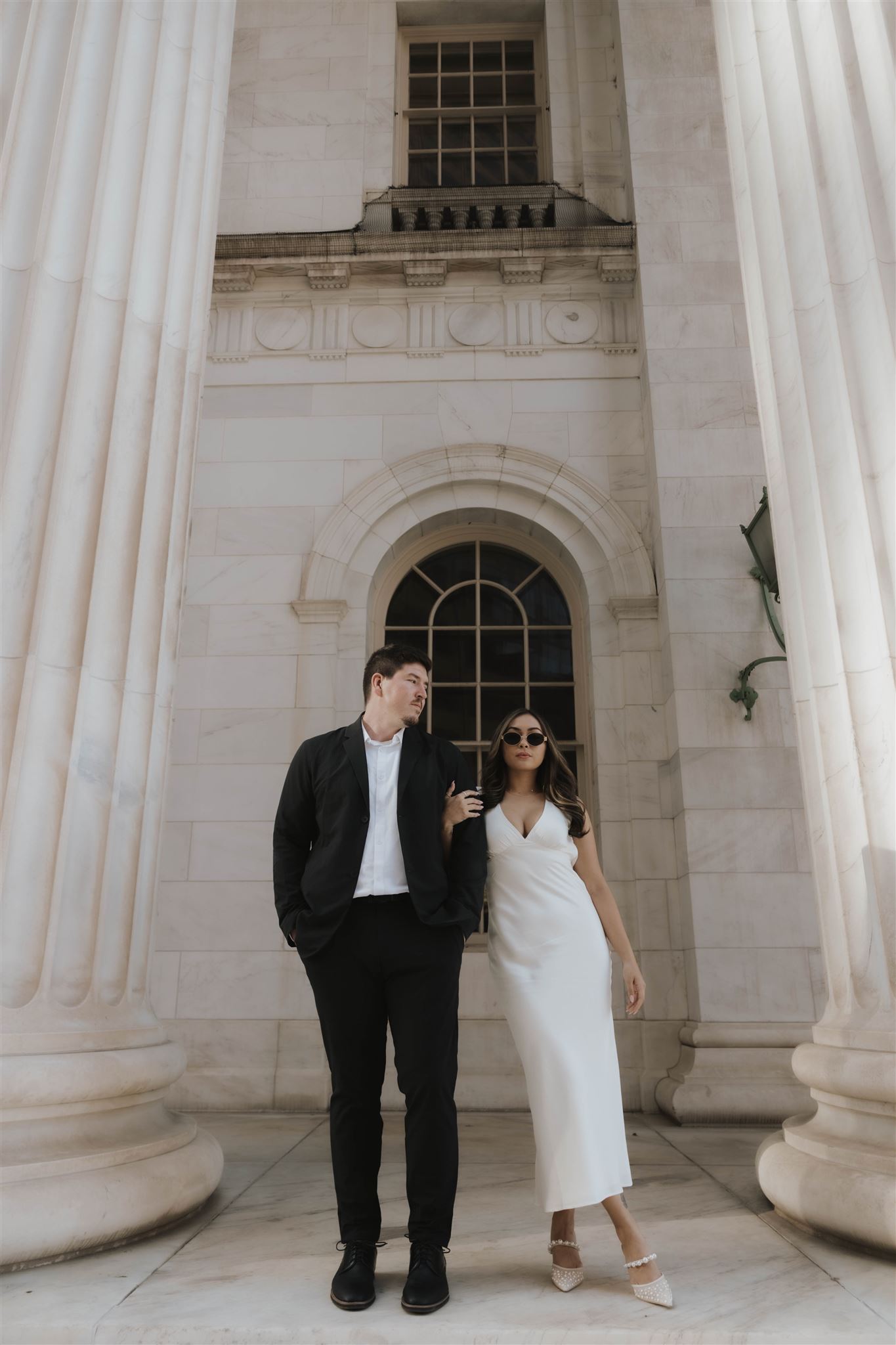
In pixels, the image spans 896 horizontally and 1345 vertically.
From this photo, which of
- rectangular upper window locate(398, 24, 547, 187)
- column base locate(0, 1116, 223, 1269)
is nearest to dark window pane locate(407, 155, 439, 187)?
rectangular upper window locate(398, 24, 547, 187)

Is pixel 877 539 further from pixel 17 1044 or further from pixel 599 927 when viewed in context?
pixel 17 1044

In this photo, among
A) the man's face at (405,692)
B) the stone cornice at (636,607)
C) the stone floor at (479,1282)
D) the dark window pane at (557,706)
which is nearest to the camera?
the stone floor at (479,1282)

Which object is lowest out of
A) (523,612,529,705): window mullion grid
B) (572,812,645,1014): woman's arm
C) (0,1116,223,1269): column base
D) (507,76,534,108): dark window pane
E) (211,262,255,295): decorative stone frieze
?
(0,1116,223,1269): column base

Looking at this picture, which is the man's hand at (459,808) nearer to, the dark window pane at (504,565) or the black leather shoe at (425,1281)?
the black leather shoe at (425,1281)

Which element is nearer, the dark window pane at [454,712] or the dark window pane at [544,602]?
the dark window pane at [454,712]

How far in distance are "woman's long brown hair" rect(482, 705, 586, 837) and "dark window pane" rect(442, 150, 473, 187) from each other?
925 cm

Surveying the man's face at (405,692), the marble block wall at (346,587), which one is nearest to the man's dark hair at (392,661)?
the man's face at (405,692)

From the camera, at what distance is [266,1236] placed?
3811mm

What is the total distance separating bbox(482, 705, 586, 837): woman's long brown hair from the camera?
3.67 meters

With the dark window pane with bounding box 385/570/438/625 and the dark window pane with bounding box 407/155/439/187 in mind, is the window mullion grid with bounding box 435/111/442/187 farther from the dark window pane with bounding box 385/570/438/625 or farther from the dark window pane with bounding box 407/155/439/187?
the dark window pane with bounding box 385/570/438/625

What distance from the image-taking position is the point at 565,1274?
318cm

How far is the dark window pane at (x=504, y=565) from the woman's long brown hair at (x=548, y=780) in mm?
5580

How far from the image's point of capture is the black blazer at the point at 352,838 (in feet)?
10.8

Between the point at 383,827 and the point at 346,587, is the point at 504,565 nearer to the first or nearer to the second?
the point at 346,587
